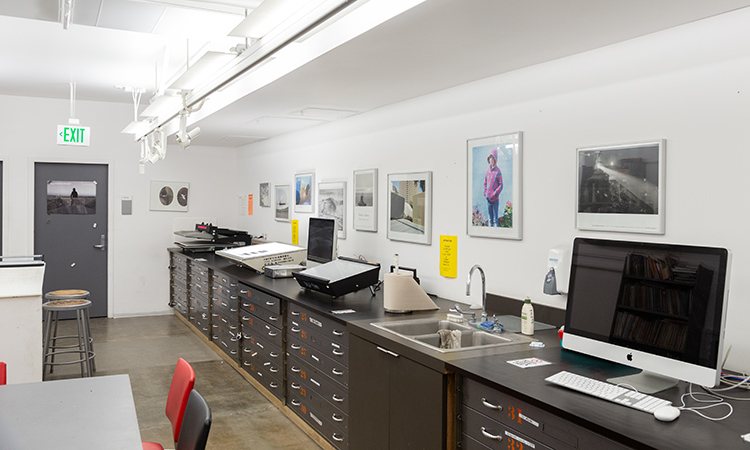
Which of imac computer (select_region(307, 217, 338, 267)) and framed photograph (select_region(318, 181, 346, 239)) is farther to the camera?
framed photograph (select_region(318, 181, 346, 239))

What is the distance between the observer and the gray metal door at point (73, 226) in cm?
724

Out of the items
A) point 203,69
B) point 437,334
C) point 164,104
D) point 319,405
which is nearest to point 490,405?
point 437,334

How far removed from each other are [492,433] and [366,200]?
2.86 metres

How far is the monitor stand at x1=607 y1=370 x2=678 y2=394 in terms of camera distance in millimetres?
2021

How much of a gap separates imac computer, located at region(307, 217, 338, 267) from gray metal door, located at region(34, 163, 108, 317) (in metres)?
3.68

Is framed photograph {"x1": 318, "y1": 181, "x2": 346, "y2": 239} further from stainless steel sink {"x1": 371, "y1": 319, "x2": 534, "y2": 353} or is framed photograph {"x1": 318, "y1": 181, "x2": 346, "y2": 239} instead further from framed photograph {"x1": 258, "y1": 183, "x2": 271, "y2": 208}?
stainless steel sink {"x1": 371, "y1": 319, "x2": 534, "y2": 353}

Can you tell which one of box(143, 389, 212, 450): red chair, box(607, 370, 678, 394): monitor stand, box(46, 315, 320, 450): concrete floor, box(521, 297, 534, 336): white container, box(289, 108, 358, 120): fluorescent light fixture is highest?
box(289, 108, 358, 120): fluorescent light fixture

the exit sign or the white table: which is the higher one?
the exit sign

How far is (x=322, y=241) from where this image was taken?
16.7 ft

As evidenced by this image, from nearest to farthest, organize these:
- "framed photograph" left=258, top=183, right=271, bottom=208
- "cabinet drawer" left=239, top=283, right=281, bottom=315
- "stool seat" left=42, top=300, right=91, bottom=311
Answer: "cabinet drawer" left=239, top=283, right=281, bottom=315 < "stool seat" left=42, top=300, right=91, bottom=311 < "framed photograph" left=258, top=183, right=271, bottom=208

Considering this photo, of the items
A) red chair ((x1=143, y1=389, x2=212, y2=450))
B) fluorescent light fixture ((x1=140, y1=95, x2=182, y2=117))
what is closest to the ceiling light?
fluorescent light fixture ((x1=140, y1=95, x2=182, y2=117))

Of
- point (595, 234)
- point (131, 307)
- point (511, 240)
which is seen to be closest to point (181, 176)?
point (131, 307)

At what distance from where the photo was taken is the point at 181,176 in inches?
317

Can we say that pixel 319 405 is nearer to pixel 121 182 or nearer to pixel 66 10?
pixel 66 10
